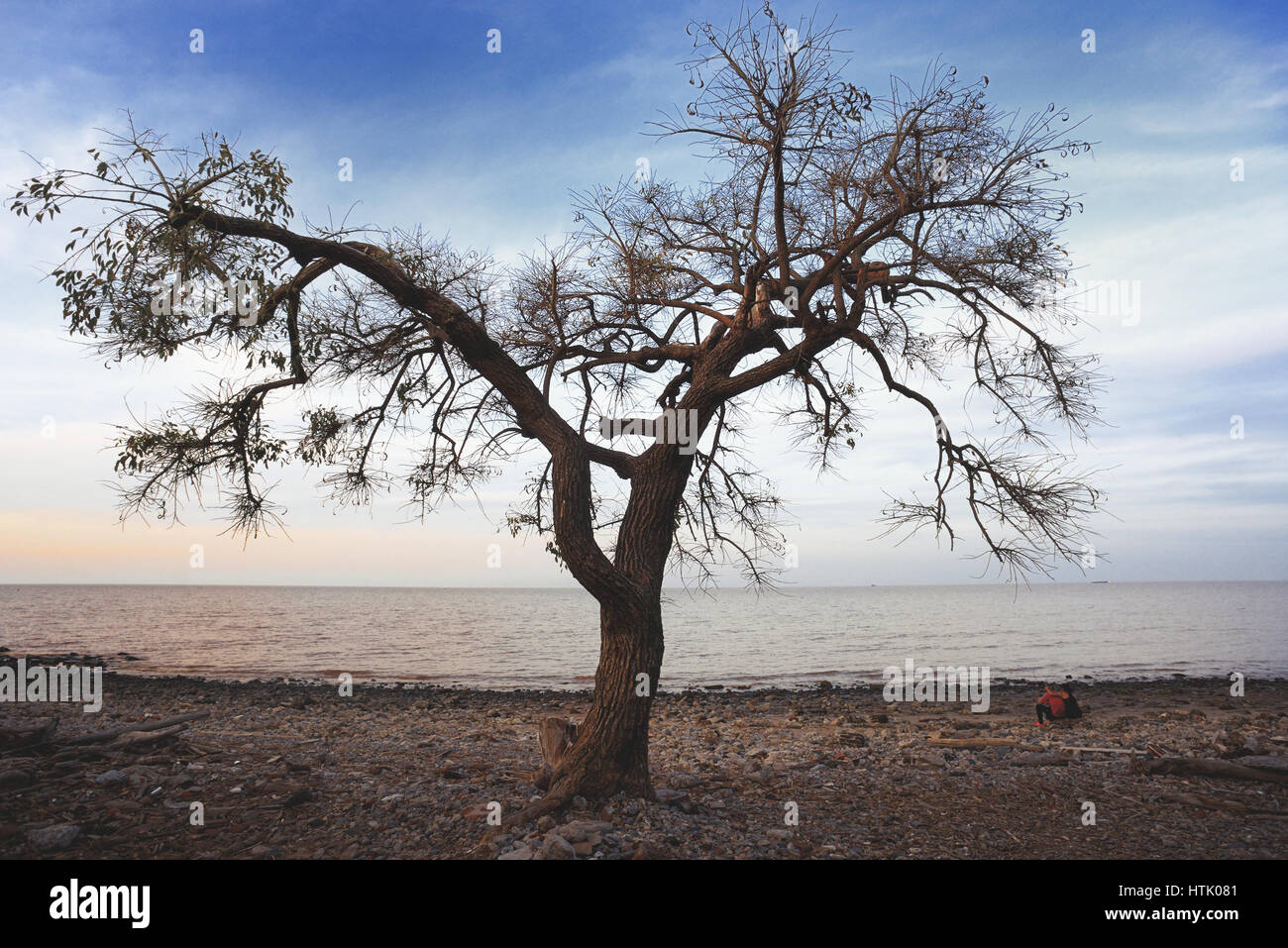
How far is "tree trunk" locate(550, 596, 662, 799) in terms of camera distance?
814cm

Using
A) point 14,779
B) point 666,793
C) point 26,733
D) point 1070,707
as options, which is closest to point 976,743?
point 1070,707

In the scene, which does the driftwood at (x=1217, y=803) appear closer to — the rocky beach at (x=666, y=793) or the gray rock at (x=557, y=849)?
the rocky beach at (x=666, y=793)

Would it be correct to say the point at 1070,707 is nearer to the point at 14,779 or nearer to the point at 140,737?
the point at 140,737

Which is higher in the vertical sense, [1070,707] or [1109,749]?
[1109,749]

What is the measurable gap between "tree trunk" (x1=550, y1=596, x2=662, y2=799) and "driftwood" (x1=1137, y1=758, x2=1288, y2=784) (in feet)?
24.2

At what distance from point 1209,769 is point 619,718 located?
8090 millimetres

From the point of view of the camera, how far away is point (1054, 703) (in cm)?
1672

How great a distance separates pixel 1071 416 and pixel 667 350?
502 centimetres

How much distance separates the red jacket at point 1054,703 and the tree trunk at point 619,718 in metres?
12.3

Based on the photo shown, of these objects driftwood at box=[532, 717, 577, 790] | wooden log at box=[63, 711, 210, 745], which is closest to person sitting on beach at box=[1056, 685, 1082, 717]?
driftwood at box=[532, 717, 577, 790]
